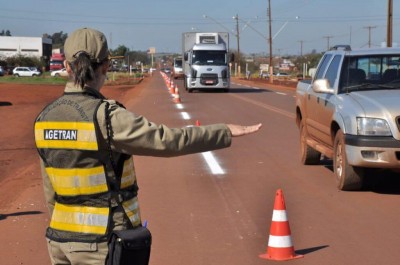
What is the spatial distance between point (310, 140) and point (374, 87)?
1.83 m

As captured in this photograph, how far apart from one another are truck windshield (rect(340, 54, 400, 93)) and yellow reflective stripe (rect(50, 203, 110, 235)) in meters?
7.43

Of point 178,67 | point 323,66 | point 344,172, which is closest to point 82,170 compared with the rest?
point 344,172

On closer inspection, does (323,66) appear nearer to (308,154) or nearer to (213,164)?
(308,154)

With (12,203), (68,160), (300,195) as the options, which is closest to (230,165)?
(300,195)

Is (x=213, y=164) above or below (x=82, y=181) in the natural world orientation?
below

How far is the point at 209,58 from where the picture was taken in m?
42.7

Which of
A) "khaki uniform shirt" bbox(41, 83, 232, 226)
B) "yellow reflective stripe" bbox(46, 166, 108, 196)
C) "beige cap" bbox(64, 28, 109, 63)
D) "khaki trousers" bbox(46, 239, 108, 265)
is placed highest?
"beige cap" bbox(64, 28, 109, 63)

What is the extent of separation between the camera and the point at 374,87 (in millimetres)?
9906

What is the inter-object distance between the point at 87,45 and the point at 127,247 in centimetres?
89

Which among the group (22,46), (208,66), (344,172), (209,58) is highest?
(22,46)

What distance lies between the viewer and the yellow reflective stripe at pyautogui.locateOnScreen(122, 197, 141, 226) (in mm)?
3055

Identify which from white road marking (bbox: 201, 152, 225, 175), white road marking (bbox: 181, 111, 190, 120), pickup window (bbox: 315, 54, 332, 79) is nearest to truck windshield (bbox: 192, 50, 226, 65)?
white road marking (bbox: 181, 111, 190, 120)

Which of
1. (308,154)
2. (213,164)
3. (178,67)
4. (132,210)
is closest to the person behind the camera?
(132,210)

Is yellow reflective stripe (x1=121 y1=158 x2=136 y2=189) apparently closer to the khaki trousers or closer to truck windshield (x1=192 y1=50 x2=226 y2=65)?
the khaki trousers
